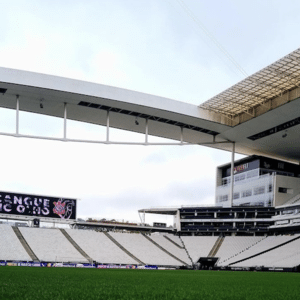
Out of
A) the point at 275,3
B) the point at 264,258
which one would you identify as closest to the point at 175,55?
the point at 275,3

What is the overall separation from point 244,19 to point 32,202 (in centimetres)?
4486

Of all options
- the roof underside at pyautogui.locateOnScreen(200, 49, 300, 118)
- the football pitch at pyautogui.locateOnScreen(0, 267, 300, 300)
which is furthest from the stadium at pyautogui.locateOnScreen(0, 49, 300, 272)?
the football pitch at pyautogui.locateOnScreen(0, 267, 300, 300)

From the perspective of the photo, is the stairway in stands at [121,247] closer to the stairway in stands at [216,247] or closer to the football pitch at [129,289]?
the stairway in stands at [216,247]

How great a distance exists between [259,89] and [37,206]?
105ft

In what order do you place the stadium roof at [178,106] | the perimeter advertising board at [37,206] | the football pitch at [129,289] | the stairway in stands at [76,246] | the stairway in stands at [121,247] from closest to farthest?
the football pitch at [129,289]
the stadium roof at [178,106]
the stairway in stands at [76,246]
the perimeter advertising board at [37,206]
the stairway in stands at [121,247]

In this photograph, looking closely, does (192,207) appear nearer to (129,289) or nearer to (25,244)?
(25,244)

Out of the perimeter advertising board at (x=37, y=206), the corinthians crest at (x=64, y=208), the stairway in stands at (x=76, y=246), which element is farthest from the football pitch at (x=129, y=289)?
the corinthians crest at (x=64, y=208)

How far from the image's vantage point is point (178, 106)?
141ft

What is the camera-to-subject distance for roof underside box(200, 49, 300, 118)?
119 feet

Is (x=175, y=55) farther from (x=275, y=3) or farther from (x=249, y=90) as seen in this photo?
(x=249, y=90)

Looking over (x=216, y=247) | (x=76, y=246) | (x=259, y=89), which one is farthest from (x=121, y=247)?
(x=259, y=89)

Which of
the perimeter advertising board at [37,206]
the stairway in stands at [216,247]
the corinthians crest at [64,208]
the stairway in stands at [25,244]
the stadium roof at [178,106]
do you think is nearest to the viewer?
the stadium roof at [178,106]

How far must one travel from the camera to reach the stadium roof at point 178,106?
124 feet

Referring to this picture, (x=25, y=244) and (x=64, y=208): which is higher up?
(x=64, y=208)
